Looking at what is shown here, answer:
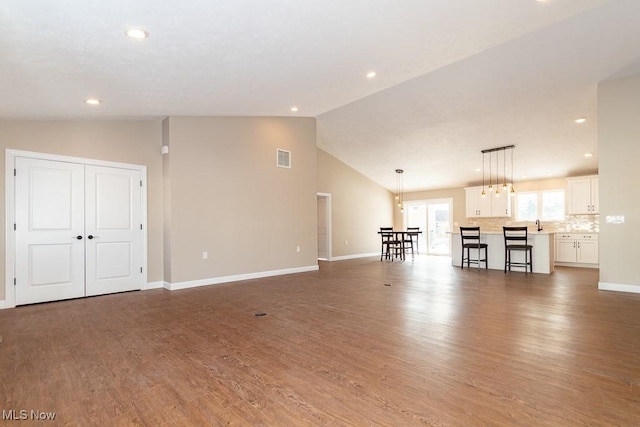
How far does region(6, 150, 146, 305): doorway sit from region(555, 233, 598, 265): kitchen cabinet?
9.54 m

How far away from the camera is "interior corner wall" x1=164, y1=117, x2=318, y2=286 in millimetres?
5723

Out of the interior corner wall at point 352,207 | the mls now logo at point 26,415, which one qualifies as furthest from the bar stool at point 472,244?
the mls now logo at point 26,415

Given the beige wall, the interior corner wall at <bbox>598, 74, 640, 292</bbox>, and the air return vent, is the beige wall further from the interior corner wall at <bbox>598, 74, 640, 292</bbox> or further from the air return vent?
the interior corner wall at <bbox>598, 74, 640, 292</bbox>

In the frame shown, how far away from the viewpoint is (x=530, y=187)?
962 cm

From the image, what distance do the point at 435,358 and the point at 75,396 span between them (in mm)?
2492

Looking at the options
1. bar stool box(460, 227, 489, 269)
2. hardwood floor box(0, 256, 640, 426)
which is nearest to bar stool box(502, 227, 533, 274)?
bar stool box(460, 227, 489, 269)

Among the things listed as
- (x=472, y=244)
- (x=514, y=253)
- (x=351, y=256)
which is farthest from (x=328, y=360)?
(x=351, y=256)

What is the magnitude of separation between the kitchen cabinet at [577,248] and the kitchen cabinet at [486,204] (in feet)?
5.15

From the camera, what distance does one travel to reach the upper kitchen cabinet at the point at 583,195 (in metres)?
8.24

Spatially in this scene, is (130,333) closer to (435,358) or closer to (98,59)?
(98,59)

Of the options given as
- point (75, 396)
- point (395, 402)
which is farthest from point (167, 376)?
point (395, 402)

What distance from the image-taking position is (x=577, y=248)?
27.2 ft

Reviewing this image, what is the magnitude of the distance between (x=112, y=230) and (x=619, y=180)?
791 cm

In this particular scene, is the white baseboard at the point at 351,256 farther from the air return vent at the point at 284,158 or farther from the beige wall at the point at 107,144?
the beige wall at the point at 107,144
